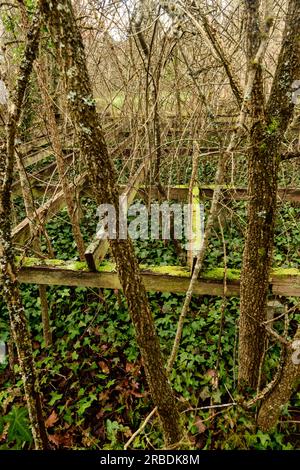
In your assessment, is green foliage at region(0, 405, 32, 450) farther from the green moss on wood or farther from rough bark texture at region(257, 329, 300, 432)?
the green moss on wood

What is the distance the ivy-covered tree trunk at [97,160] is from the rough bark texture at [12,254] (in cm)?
34

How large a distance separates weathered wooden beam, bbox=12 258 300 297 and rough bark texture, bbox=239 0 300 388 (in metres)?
0.35

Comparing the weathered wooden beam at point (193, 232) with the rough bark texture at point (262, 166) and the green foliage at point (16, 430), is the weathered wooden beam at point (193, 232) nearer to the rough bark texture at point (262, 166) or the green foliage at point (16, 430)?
the rough bark texture at point (262, 166)

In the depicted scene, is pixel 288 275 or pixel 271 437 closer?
pixel 288 275

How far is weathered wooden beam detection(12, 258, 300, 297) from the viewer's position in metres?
3.06

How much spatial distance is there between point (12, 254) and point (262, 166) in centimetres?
179

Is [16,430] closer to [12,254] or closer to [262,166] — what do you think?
[12,254]

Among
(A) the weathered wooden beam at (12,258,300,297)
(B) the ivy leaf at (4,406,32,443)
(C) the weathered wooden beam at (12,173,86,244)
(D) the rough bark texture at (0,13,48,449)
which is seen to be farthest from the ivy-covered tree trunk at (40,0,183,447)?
(C) the weathered wooden beam at (12,173,86,244)

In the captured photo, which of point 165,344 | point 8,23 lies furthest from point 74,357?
point 8,23

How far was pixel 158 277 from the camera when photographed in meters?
3.25

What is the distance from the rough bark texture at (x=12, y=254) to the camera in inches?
72.8

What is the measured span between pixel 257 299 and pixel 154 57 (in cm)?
372

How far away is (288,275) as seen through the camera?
3043mm
